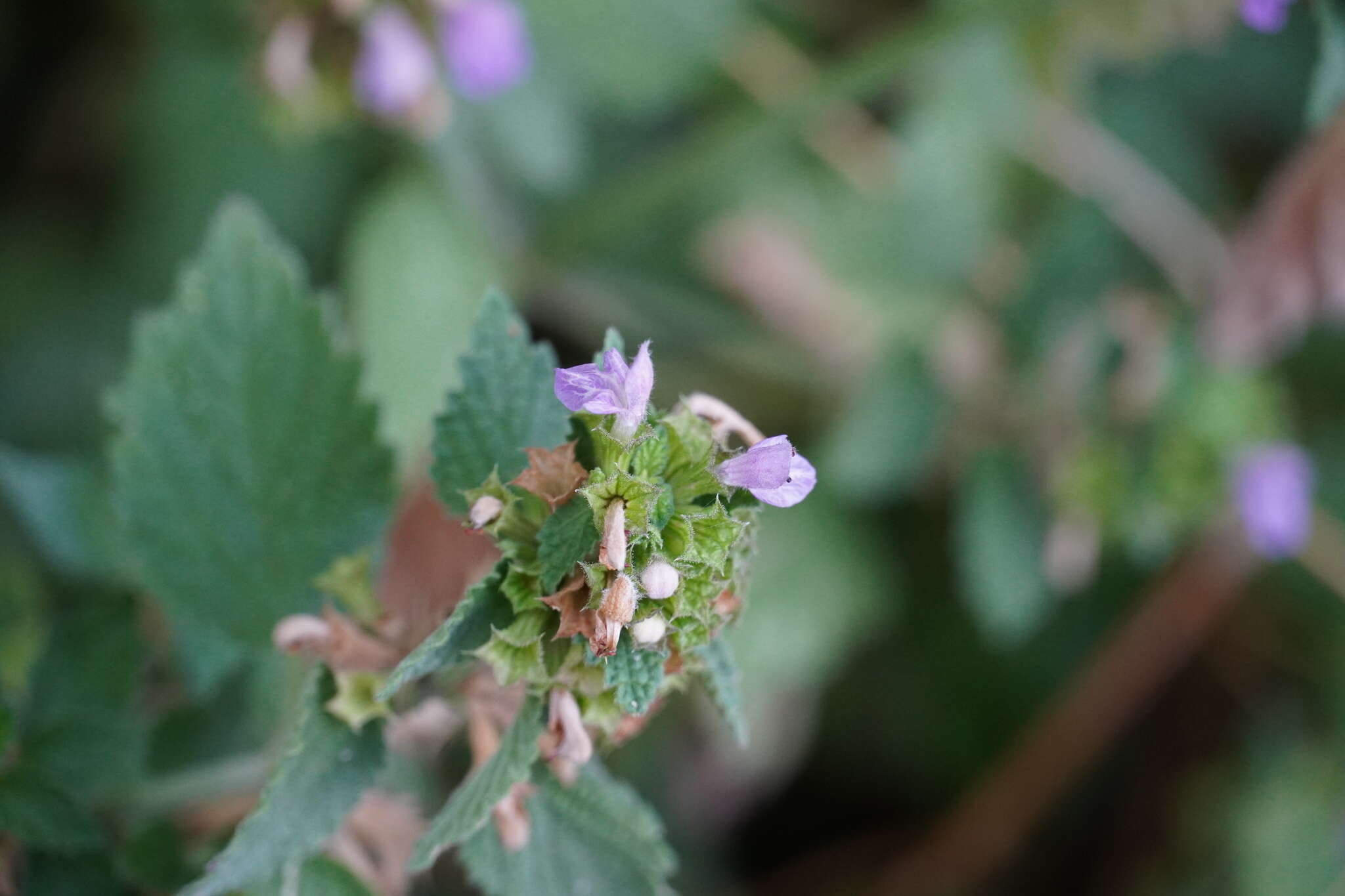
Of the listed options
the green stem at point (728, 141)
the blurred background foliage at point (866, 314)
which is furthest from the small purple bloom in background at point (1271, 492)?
the green stem at point (728, 141)

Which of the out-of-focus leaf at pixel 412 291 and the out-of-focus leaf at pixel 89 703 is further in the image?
the out-of-focus leaf at pixel 412 291

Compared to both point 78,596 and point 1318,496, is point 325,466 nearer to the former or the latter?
point 78,596

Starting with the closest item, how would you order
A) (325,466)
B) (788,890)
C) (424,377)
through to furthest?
(325,466), (424,377), (788,890)

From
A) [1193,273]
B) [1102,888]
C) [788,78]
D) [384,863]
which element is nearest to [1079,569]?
[1193,273]

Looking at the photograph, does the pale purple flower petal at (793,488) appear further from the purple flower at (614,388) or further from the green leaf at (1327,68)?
the green leaf at (1327,68)

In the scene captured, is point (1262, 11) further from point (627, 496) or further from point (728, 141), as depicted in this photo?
point (728, 141)

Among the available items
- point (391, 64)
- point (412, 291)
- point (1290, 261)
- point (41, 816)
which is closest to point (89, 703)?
point (41, 816)
